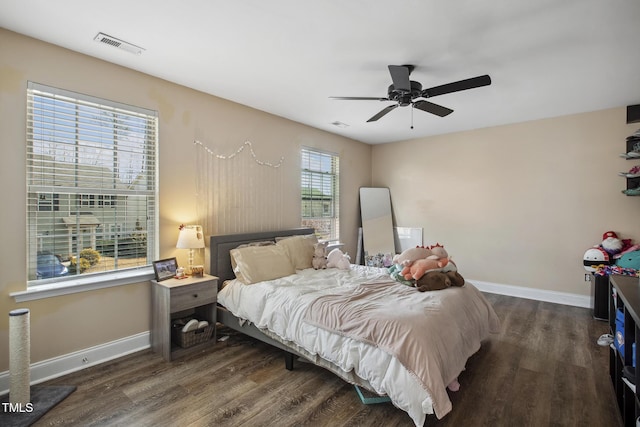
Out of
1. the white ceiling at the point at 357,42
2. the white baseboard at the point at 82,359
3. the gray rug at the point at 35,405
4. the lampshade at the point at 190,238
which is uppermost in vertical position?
the white ceiling at the point at 357,42

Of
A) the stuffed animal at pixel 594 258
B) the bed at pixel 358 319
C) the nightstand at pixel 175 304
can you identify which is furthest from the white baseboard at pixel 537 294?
the nightstand at pixel 175 304

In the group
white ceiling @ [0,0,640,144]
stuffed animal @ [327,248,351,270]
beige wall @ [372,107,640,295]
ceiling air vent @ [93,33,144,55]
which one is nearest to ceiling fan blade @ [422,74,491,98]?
white ceiling @ [0,0,640,144]

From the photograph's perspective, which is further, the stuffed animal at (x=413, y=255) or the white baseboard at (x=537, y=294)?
the white baseboard at (x=537, y=294)

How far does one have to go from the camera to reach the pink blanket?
189 cm

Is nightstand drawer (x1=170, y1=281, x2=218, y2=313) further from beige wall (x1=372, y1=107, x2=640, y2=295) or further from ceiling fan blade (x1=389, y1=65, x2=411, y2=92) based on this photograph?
beige wall (x1=372, y1=107, x2=640, y2=295)

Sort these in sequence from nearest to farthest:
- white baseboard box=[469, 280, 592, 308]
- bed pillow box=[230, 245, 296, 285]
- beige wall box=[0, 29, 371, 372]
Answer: beige wall box=[0, 29, 371, 372], bed pillow box=[230, 245, 296, 285], white baseboard box=[469, 280, 592, 308]

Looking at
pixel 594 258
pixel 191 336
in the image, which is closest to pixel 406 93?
pixel 191 336

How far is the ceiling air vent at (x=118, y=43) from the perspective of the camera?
2400mm

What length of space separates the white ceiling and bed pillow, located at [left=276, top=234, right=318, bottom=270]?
173 centimetres

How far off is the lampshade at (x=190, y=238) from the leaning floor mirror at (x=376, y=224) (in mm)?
3379

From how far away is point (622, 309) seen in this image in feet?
6.80

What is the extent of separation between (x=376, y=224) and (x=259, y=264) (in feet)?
10.4

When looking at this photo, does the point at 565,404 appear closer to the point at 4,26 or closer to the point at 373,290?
the point at 373,290

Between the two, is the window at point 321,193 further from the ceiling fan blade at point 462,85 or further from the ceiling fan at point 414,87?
the ceiling fan blade at point 462,85
